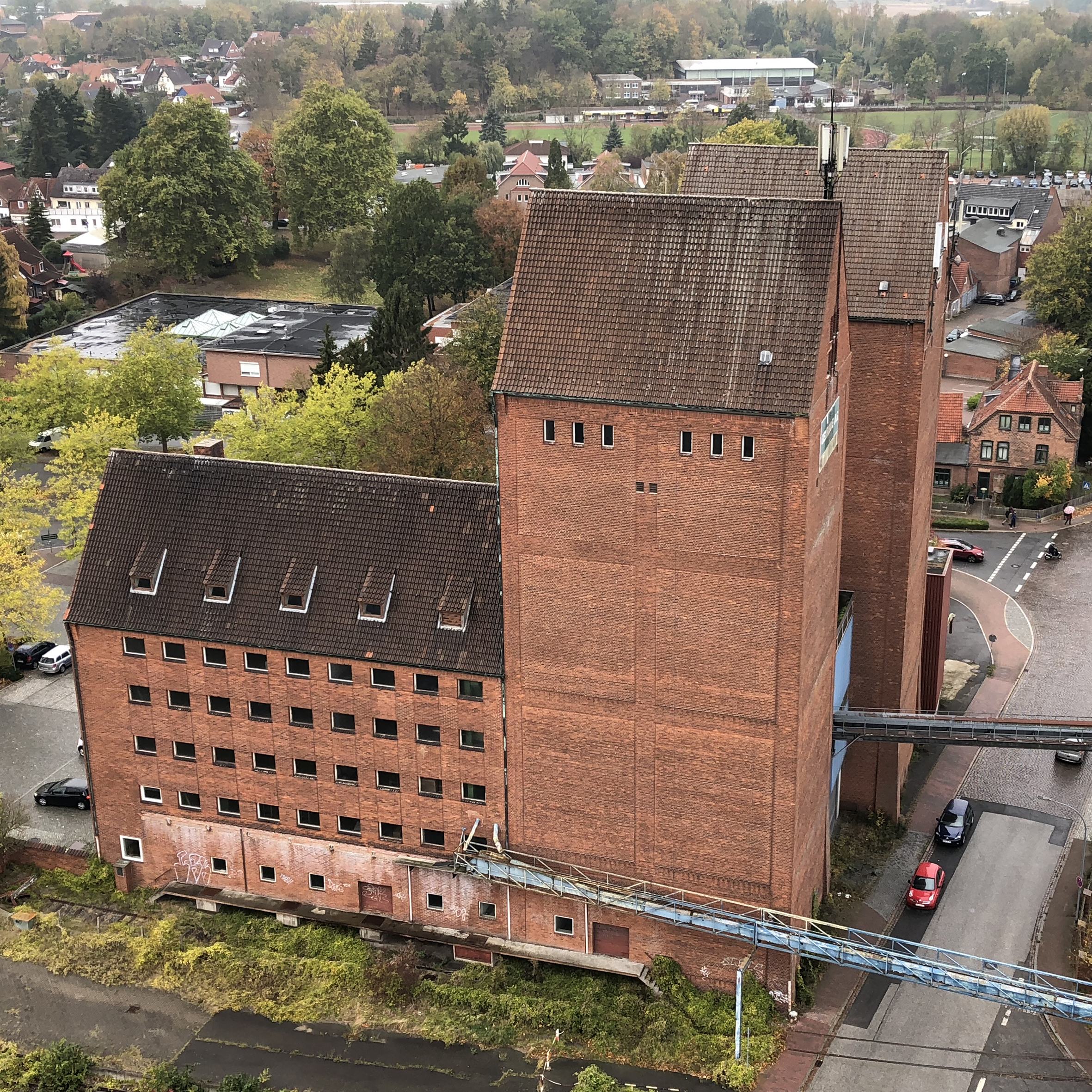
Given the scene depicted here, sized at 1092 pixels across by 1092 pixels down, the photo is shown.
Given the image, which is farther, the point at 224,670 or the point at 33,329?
the point at 33,329

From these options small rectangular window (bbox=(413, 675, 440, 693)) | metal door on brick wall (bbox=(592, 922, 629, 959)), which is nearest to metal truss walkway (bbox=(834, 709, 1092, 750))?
metal door on brick wall (bbox=(592, 922, 629, 959))

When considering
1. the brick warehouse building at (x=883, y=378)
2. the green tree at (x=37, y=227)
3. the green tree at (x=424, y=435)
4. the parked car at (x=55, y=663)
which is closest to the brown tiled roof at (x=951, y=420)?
the green tree at (x=424, y=435)

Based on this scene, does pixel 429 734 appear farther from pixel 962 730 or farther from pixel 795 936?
pixel 962 730

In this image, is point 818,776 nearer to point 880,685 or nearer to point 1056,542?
point 880,685

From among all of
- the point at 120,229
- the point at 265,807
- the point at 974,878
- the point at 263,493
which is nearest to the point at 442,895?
the point at 265,807

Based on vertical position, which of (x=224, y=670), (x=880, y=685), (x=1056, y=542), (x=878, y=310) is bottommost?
(x=1056, y=542)

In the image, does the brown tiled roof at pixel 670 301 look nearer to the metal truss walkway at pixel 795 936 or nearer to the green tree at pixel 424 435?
the metal truss walkway at pixel 795 936

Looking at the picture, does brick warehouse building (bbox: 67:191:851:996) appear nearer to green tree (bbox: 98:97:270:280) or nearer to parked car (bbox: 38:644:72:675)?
parked car (bbox: 38:644:72:675)
